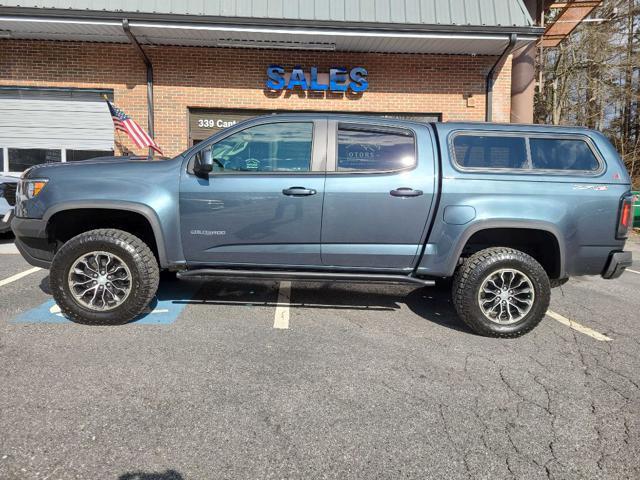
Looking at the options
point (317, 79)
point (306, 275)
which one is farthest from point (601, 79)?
point (306, 275)

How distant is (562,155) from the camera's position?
402cm

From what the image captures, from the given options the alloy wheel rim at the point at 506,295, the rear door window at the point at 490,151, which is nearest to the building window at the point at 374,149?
the rear door window at the point at 490,151

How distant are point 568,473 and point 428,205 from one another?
7.51ft

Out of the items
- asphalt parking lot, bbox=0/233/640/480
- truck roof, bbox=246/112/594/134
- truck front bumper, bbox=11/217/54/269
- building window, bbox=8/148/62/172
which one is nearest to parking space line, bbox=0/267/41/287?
asphalt parking lot, bbox=0/233/640/480

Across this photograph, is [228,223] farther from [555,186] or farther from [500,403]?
[555,186]

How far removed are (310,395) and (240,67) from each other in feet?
30.8

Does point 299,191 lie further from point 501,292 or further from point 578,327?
point 578,327

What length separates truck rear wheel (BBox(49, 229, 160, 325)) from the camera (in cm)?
389

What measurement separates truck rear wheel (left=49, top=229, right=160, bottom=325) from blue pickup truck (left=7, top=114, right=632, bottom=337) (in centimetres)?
1

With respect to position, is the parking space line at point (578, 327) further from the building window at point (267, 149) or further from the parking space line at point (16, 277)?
the parking space line at point (16, 277)

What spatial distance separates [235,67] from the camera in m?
10.5

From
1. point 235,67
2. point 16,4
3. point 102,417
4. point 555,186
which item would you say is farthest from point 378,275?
point 16,4

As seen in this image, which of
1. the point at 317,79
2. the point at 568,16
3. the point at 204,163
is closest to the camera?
the point at 204,163

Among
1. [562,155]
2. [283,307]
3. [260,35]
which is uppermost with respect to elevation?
[260,35]
